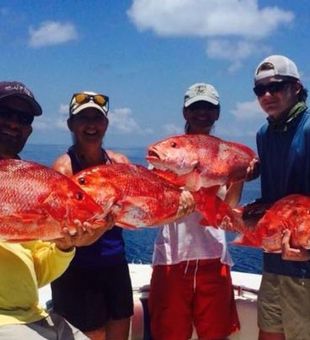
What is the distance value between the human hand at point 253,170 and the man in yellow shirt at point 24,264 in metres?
1.13

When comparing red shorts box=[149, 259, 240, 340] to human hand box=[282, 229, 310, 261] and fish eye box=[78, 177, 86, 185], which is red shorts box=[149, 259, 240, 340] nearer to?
human hand box=[282, 229, 310, 261]

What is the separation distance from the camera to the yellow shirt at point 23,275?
291 centimetres

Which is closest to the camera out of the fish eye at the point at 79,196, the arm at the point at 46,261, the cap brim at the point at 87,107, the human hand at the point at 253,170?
the fish eye at the point at 79,196

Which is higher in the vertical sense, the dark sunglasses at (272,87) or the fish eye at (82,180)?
the dark sunglasses at (272,87)

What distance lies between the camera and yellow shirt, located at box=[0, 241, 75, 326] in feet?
9.56

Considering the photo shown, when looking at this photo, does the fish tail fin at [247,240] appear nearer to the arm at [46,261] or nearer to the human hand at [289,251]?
the human hand at [289,251]

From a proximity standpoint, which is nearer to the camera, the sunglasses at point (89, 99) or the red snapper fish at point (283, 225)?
the red snapper fish at point (283, 225)

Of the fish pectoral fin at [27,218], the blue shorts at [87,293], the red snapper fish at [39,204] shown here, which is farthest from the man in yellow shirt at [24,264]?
the blue shorts at [87,293]

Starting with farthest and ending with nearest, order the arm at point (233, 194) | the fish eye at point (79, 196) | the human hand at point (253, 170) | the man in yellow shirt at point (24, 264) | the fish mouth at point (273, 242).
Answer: the arm at point (233, 194)
the human hand at point (253, 170)
the fish mouth at point (273, 242)
the man in yellow shirt at point (24, 264)
the fish eye at point (79, 196)

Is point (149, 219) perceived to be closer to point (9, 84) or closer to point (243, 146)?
point (243, 146)

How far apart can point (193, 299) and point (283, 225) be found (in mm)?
1128

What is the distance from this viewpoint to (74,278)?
12.3 ft

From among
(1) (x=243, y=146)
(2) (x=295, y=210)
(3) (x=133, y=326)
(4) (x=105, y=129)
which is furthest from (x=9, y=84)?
(3) (x=133, y=326)

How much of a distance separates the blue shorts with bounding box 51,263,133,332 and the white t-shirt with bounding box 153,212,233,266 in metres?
0.36
